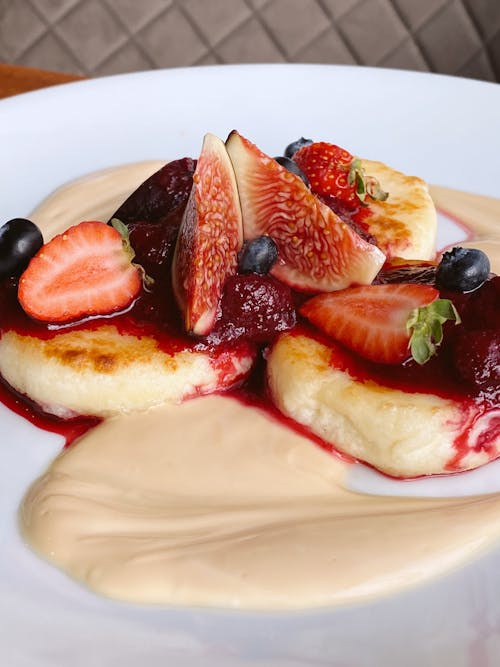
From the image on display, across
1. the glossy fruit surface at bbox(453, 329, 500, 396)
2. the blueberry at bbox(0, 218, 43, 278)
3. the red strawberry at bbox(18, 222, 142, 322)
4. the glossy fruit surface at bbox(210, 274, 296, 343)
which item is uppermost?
the blueberry at bbox(0, 218, 43, 278)

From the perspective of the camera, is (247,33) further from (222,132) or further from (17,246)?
(17,246)

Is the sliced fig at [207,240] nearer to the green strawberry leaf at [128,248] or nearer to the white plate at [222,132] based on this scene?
the green strawberry leaf at [128,248]

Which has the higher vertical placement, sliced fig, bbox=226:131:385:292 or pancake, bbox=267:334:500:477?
→ sliced fig, bbox=226:131:385:292

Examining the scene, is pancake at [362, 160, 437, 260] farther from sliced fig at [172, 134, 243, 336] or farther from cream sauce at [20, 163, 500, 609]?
cream sauce at [20, 163, 500, 609]

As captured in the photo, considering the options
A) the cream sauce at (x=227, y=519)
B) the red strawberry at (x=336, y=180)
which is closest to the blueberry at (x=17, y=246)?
the cream sauce at (x=227, y=519)

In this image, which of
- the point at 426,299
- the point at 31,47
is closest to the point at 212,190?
the point at 426,299

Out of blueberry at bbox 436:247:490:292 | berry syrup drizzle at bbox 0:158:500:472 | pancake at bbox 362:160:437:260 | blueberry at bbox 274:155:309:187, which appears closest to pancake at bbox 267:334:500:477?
berry syrup drizzle at bbox 0:158:500:472

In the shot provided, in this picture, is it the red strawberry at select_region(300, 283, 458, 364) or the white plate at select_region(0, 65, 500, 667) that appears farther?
the red strawberry at select_region(300, 283, 458, 364)

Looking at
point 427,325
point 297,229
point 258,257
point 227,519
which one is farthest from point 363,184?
point 227,519
